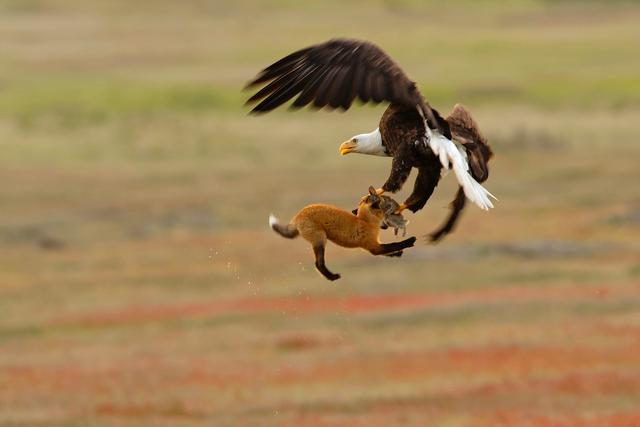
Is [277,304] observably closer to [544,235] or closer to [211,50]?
[544,235]

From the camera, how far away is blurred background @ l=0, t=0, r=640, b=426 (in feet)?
83.6

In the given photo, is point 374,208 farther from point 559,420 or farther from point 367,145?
point 559,420

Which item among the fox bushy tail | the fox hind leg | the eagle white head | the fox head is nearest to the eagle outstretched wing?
the eagle white head

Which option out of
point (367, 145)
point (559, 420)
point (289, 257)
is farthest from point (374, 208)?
point (289, 257)

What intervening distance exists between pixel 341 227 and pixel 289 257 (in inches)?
1362

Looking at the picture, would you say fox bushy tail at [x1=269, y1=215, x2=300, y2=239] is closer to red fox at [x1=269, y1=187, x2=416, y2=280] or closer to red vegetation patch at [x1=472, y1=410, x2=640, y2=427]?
red fox at [x1=269, y1=187, x2=416, y2=280]

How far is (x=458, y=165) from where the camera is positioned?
712 centimetres

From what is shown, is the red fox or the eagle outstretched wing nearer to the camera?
the eagle outstretched wing

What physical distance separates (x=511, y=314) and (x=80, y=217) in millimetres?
21379

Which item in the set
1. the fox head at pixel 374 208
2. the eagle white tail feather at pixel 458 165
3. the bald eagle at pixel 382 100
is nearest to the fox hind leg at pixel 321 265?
the fox head at pixel 374 208

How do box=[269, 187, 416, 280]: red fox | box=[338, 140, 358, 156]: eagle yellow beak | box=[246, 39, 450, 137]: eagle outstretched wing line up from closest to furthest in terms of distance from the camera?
box=[246, 39, 450, 137]: eagle outstretched wing < box=[269, 187, 416, 280]: red fox < box=[338, 140, 358, 156]: eagle yellow beak

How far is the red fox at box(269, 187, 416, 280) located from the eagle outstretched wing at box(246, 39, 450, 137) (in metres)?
0.50

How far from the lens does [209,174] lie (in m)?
59.6

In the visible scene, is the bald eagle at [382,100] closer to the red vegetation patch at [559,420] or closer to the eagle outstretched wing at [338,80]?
the eagle outstretched wing at [338,80]
